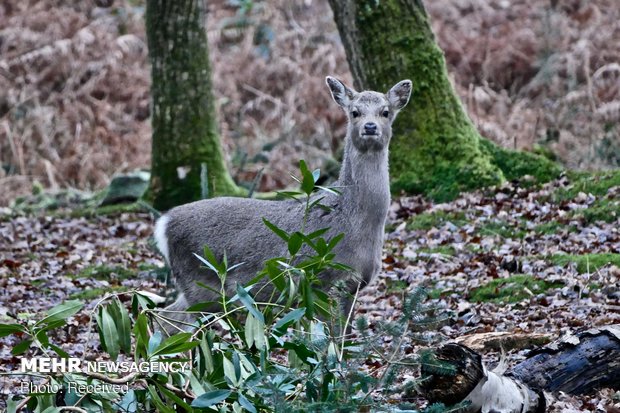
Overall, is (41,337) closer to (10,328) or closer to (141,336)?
(10,328)

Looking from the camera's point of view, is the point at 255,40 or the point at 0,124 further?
the point at 255,40

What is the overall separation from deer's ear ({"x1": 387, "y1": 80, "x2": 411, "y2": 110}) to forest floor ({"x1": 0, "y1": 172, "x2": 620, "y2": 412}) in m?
1.70

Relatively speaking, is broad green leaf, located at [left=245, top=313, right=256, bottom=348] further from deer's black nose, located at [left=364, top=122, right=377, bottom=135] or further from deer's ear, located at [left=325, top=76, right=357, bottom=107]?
deer's ear, located at [left=325, top=76, right=357, bottom=107]

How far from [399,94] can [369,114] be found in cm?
56

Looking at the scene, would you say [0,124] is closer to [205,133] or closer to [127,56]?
[127,56]

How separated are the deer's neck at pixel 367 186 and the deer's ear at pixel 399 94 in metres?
0.52

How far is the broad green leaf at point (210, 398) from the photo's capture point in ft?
15.8

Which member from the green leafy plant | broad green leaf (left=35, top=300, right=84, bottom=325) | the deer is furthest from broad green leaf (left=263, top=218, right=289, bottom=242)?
the deer

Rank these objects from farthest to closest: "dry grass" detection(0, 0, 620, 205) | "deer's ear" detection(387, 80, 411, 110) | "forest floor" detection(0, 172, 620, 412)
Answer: "dry grass" detection(0, 0, 620, 205) → "deer's ear" detection(387, 80, 411, 110) → "forest floor" detection(0, 172, 620, 412)

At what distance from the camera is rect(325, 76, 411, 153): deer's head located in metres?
7.59

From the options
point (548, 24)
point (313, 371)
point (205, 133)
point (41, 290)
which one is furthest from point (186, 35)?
point (548, 24)

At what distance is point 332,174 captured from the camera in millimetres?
13117

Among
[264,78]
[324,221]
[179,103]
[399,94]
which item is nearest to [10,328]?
[324,221]

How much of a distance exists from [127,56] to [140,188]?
26.8 ft
